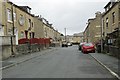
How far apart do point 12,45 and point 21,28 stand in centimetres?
1421

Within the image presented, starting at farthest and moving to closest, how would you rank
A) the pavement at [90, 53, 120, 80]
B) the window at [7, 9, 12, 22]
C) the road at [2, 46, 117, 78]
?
the window at [7, 9, 12, 22]
the pavement at [90, 53, 120, 80]
the road at [2, 46, 117, 78]

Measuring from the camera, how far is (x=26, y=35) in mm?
43000

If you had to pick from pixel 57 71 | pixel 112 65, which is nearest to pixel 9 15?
pixel 112 65

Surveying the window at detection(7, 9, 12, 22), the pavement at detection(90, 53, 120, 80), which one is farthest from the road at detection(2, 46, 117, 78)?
the window at detection(7, 9, 12, 22)

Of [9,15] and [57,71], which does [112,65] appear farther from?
[9,15]

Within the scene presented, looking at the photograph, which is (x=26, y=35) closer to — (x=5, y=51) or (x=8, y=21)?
(x=8, y=21)

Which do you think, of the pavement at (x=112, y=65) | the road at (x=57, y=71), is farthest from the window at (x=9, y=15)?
the pavement at (x=112, y=65)

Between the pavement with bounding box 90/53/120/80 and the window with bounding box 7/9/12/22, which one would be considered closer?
the pavement with bounding box 90/53/120/80

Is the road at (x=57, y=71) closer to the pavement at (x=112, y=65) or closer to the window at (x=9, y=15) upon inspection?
the pavement at (x=112, y=65)

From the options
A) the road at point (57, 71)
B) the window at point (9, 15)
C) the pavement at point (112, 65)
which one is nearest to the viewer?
the road at point (57, 71)

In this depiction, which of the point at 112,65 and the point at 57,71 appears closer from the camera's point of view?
the point at 57,71

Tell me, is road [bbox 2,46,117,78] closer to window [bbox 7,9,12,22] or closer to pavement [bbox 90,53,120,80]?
pavement [bbox 90,53,120,80]

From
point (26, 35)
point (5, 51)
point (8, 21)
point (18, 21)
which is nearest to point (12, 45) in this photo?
point (5, 51)

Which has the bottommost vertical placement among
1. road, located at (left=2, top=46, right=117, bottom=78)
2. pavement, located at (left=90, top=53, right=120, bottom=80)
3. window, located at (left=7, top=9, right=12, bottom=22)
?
road, located at (left=2, top=46, right=117, bottom=78)
